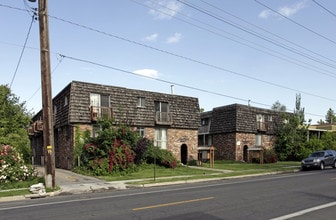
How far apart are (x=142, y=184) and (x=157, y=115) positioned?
1499cm

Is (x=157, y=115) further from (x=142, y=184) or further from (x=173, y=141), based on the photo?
(x=142, y=184)

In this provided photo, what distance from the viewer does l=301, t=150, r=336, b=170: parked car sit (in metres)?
29.0

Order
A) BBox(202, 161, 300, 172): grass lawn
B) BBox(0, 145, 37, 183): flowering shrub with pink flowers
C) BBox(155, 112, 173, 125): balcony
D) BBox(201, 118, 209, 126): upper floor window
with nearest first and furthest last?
BBox(0, 145, 37, 183): flowering shrub with pink flowers
BBox(202, 161, 300, 172): grass lawn
BBox(155, 112, 173, 125): balcony
BBox(201, 118, 209, 126): upper floor window

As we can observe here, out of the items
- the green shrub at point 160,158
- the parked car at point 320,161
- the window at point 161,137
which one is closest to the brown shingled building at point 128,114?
the window at point 161,137

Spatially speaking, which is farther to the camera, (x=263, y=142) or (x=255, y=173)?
(x=263, y=142)

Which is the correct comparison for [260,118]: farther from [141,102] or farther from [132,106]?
[132,106]

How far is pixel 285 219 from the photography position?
8.27 metres

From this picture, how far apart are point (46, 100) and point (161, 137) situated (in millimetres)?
17929

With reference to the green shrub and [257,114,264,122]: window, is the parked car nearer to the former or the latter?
the green shrub

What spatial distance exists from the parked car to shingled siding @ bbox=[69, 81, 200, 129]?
36.5 ft

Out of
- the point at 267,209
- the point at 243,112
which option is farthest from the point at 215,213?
the point at 243,112

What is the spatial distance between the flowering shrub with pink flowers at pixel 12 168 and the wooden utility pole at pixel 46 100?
313cm

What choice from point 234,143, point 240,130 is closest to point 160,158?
point 234,143

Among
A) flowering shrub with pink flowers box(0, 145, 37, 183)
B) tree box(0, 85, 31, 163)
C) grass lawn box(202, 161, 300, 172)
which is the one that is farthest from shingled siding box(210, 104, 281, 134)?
flowering shrub with pink flowers box(0, 145, 37, 183)
